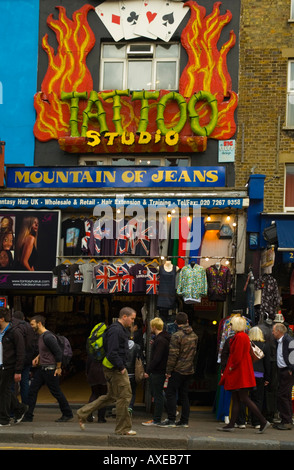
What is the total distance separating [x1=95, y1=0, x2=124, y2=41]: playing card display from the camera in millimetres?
16703

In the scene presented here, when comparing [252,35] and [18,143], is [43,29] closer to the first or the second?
[18,143]

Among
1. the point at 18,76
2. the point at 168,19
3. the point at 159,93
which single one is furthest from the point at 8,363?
the point at 168,19

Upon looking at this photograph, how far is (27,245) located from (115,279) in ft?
7.42

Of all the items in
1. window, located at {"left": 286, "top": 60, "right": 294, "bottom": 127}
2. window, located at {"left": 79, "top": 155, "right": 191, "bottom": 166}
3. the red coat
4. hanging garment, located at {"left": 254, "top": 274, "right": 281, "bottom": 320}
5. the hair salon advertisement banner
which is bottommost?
the red coat

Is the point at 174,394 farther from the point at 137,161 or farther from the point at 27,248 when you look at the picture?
the point at 137,161

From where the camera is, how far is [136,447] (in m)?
9.92


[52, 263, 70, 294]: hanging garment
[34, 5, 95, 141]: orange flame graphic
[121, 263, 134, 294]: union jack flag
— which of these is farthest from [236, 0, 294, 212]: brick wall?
[52, 263, 70, 294]: hanging garment

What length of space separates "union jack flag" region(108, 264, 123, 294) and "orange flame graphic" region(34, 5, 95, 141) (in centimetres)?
399

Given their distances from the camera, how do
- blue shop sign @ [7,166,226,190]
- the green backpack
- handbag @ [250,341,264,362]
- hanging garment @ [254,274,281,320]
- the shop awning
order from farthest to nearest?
blue shop sign @ [7,166,226,190] → hanging garment @ [254,274,281,320] → the shop awning → handbag @ [250,341,264,362] → the green backpack

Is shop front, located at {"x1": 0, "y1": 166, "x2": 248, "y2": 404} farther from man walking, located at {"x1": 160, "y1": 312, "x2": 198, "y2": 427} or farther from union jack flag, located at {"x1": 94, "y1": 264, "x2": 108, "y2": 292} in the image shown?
man walking, located at {"x1": 160, "y1": 312, "x2": 198, "y2": 427}

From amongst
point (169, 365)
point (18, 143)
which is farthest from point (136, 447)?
point (18, 143)

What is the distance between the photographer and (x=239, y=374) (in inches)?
434

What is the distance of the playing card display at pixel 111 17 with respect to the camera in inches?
658

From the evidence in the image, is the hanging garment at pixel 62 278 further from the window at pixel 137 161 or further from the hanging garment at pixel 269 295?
the hanging garment at pixel 269 295
